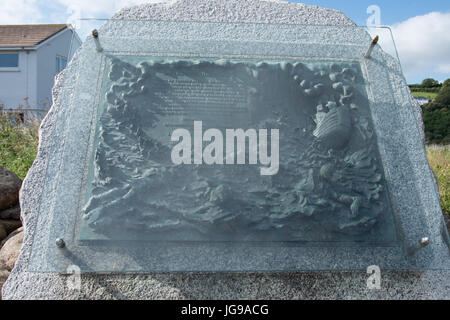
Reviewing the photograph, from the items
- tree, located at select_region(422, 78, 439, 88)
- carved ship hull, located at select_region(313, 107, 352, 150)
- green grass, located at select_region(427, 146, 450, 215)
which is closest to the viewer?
carved ship hull, located at select_region(313, 107, 352, 150)

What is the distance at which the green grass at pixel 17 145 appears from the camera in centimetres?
603

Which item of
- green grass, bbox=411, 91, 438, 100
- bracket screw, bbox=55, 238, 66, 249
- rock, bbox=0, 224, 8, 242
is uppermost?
green grass, bbox=411, 91, 438, 100

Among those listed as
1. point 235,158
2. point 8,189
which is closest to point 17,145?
point 8,189

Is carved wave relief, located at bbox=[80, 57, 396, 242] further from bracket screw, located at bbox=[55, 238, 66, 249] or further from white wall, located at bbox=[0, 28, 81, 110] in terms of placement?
white wall, located at bbox=[0, 28, 81, 110]

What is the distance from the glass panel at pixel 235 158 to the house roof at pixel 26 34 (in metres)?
16.8

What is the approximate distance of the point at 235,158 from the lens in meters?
2.89

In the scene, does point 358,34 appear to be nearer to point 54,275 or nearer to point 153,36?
point 153,36

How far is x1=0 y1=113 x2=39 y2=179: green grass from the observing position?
6.03 metres

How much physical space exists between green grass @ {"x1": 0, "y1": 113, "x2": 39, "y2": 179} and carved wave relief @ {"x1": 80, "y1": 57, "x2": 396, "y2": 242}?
12.2 ft

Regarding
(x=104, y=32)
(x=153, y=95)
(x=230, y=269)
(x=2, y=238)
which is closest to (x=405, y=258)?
(x=230, y=269)

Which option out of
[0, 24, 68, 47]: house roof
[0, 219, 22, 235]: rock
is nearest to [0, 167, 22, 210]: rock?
[0, 219, 22, 235]: rock

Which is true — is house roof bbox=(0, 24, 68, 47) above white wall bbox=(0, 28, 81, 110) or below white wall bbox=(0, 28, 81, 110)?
above

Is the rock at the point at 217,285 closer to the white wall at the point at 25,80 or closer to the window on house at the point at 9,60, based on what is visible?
the white wall at the point at 25,80

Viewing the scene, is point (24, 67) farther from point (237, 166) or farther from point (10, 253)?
point (237, 166)
